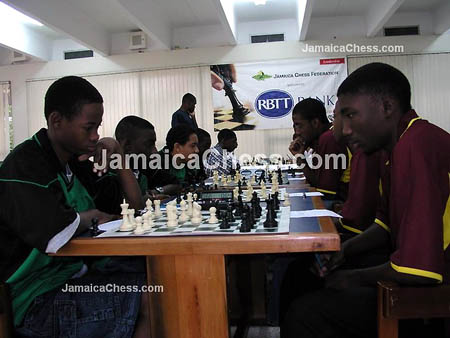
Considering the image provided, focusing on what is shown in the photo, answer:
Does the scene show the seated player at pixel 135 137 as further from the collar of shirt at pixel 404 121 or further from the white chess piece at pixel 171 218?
the collar of shirt at pixel 404 121

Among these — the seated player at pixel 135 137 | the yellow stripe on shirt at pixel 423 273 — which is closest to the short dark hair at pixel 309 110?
the seated player at pixel 135 137

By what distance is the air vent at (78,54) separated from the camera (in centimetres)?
973

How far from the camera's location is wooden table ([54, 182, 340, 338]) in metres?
1.44

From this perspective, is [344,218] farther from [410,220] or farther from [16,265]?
[16,265]

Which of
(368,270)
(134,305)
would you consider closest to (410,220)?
(368,270)

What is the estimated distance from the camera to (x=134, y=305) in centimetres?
160

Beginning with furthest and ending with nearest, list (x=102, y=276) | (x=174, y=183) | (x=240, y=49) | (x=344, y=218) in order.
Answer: (x=240, y=49), (x=174, y=183), (x=344, y=218), (x=102, y=276)

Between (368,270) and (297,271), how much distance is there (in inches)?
29.1

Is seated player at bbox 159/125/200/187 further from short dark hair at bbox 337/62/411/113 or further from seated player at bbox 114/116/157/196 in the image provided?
short dark hair at bbox 337/62/411/113

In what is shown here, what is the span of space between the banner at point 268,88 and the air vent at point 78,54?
3.05 metres

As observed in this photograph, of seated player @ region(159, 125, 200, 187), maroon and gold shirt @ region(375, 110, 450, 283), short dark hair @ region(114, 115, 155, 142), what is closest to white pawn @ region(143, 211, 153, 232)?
maroon and gold shirt @ region(375, 110, 450, 283)

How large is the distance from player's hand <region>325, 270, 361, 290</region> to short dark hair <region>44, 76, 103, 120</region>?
4.30 ft

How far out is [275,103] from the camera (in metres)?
→ 8.96

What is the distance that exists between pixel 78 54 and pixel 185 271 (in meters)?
9.45
